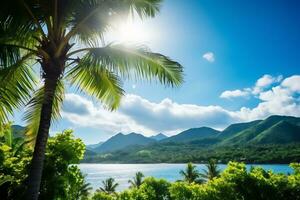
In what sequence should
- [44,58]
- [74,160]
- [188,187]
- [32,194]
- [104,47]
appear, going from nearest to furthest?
[32,194] → [44,58] → [104,47] → [74,160] → [188,187]

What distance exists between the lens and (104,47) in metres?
6.63

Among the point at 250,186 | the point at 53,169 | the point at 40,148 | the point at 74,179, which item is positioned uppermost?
the point at 40,148

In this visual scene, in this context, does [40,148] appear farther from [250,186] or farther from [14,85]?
[250,186]

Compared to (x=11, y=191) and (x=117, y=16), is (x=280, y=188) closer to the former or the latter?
(x=117, y=16)

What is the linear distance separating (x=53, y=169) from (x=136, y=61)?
4.74 m

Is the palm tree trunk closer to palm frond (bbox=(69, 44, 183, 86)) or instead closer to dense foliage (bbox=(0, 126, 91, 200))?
palm frond (bbox=(69, 44, 183, 86))

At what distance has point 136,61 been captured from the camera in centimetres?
691

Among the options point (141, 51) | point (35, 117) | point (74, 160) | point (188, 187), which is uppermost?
point (141, 51)

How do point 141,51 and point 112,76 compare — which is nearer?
point 141,51

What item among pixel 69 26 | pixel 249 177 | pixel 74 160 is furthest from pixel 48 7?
pixel 249 177

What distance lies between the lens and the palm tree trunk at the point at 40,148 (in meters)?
5.38

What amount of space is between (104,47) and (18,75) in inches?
72.6

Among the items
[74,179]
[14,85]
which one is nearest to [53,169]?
[74,179]

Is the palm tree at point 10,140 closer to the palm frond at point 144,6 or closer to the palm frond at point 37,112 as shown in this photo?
the palm frond at point 37,112
